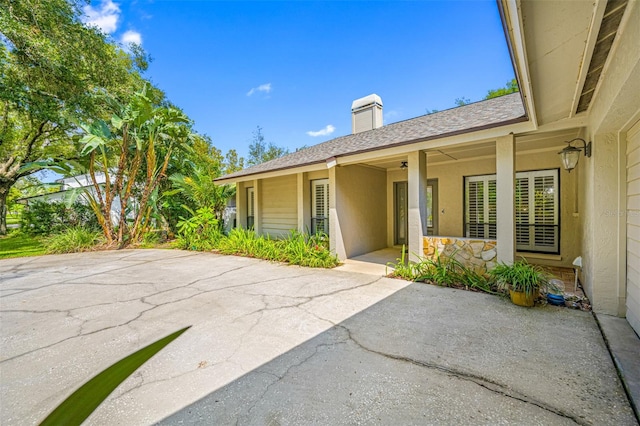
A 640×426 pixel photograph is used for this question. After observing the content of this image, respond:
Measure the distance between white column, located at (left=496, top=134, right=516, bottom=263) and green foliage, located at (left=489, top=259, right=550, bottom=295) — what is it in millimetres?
377

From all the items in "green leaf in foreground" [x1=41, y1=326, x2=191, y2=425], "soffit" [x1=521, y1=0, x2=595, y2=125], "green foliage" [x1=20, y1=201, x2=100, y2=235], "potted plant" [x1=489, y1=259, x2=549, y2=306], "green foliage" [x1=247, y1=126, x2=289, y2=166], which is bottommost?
"green leaf in foreground" [x1=41, y1=326, x2=191, y2=425]

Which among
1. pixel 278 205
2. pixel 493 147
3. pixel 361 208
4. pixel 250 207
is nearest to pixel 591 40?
pixel 493 147

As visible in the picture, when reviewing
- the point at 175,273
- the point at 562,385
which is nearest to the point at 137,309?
the point at 175,273

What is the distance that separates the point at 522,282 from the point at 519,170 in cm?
441

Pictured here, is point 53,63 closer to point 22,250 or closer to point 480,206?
point 22,250

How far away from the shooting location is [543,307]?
14.0 ft

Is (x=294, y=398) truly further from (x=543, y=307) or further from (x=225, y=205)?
(x=225, y=205)

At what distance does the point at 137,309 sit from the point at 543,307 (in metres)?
6.48

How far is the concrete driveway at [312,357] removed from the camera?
2131 millimetres

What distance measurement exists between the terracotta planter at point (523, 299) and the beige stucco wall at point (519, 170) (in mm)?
3353

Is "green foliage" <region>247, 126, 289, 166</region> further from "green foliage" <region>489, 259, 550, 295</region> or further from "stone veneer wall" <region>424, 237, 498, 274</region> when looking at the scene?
"green foliage" <region>489, 259, 550, 295</region>

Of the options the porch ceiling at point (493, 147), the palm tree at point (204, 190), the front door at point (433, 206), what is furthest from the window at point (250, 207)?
the front door at point (433, 206)

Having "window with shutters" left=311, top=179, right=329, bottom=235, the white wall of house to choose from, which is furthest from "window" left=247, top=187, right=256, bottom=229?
the white wall of house

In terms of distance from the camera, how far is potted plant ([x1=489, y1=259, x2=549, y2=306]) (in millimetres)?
4297
